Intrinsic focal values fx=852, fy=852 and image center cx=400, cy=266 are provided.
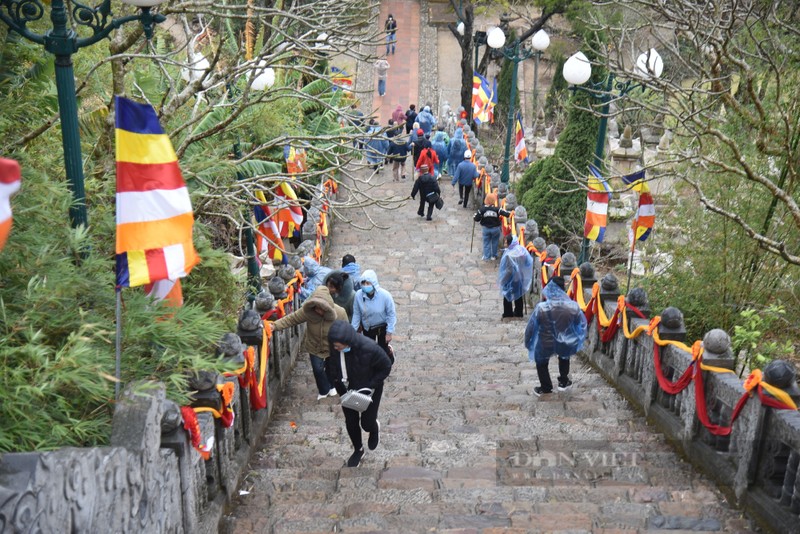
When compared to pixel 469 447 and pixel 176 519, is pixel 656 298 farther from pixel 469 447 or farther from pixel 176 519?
pixel 176 519

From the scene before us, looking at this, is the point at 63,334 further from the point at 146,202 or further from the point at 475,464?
the point at 475,464

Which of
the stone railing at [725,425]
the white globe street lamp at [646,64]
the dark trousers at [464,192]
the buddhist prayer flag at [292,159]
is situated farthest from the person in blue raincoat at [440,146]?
the stone railing at [725,425]

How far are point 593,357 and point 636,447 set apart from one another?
302cm

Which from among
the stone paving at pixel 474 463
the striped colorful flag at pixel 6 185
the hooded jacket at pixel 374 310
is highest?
the striped colorful flag at pixel 6 185

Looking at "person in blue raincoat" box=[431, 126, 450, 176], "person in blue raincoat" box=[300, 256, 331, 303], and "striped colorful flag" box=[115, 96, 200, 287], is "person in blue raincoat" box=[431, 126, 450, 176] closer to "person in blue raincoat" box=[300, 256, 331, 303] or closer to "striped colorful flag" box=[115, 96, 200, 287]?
"person in blue raincoat" box=[300, 256, 331, 303]

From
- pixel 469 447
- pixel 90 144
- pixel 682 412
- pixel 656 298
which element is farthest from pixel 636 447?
pixel 90 144

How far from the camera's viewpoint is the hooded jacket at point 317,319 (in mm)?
8672

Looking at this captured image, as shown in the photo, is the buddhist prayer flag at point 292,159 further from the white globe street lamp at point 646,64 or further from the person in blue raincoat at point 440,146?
the person in blue raincoat at point 440,146

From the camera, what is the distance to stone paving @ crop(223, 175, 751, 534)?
6.49 meters

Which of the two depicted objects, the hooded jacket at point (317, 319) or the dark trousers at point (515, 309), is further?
the dark trousers at point (515, 309)

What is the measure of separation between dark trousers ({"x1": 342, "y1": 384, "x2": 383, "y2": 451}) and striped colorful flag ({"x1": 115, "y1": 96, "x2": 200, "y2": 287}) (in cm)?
245

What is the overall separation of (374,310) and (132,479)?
16.5ft

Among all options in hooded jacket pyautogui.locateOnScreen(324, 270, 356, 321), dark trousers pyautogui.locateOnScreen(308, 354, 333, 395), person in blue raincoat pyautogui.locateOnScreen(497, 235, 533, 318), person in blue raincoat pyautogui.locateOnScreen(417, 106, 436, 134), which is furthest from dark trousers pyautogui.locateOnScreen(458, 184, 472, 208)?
dark trousers pyautogui.locateOnScreen(308, 354, 333, 395)

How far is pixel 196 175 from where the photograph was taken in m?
8.40
